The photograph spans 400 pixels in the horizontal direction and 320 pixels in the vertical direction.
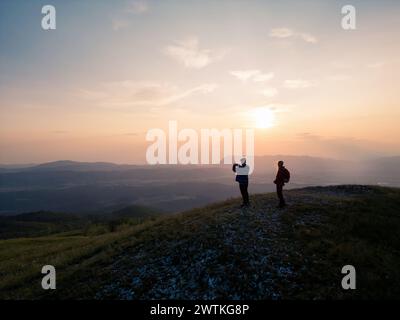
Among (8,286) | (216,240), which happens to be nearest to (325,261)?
(216,240)

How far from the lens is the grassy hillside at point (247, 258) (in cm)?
1661

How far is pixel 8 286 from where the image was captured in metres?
25.2

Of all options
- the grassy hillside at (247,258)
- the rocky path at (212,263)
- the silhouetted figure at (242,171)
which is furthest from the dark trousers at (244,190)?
the rocky path at (212,263)

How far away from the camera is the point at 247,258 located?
1903cm

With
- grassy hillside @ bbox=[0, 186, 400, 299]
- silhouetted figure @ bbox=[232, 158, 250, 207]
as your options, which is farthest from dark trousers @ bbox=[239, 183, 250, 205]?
grassy hillside @ bbox=[0, 186, 400, 299]

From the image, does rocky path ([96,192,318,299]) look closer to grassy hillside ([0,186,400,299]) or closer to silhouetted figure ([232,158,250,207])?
grassy hillside ([0,186,400,299])

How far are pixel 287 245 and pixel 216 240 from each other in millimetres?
4890

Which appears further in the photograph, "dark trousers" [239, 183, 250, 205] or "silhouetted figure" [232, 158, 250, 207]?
"dark trousers" [239, 183, 250, 205]

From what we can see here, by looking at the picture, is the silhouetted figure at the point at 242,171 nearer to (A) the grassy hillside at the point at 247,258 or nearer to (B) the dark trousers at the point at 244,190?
(B) the dark trousers at the point at 244,190

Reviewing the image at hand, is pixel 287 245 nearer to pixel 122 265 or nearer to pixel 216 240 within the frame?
pixel 216 240

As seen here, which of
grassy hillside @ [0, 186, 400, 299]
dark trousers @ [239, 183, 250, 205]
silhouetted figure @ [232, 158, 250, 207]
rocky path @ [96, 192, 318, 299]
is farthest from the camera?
dark trousers @ [239, 183, 250, 205]

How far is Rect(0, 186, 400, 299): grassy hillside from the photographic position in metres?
16.6
